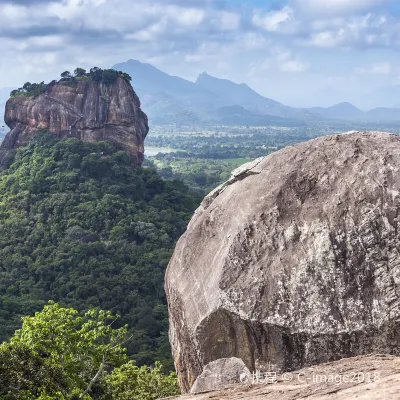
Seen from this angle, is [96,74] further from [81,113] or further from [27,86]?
[27,86]

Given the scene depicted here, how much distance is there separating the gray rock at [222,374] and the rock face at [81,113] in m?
39.6

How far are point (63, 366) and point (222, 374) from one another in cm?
513

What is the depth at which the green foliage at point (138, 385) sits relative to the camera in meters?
12.5

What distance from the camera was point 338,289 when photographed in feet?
24.1

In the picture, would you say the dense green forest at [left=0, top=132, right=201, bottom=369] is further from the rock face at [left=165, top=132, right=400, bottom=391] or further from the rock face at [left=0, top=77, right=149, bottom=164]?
the rock face at [left=165, top=132, right=400, bottom=391]

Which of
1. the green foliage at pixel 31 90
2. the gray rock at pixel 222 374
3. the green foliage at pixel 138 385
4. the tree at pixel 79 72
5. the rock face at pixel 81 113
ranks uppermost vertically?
the tree at pixel 79 72

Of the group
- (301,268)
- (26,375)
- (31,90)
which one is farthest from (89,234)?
(301,268)

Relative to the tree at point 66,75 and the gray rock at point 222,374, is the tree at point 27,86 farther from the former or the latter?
the gray rock at point 222,374

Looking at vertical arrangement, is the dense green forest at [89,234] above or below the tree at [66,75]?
below

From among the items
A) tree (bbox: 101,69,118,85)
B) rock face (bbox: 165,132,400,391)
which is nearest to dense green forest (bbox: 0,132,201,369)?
tree (bbox: 101,69,118,85)

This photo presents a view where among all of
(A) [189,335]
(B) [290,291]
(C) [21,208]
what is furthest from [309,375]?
(C) [21,208]

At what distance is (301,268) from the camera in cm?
749

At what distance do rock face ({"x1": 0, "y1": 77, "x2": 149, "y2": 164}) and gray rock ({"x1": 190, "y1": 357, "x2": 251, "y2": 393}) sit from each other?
3963 centimetres

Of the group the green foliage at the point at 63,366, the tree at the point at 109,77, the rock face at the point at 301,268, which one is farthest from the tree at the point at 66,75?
the rock face at the point at 301,268
